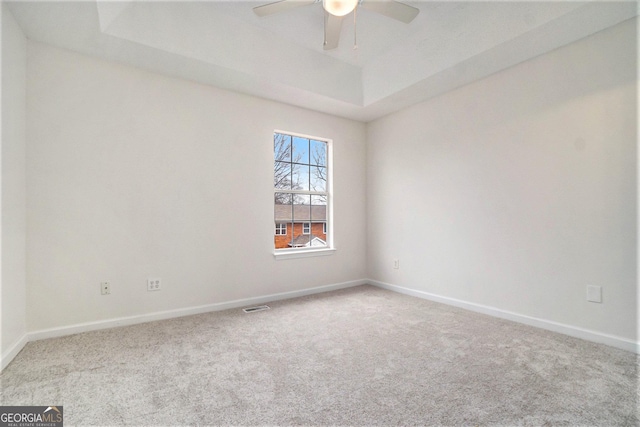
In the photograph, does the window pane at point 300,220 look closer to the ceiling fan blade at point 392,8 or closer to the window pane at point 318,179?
the window pane at point 318,179

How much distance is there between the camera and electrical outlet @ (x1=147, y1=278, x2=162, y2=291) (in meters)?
2.96

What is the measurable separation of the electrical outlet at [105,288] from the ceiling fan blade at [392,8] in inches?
126

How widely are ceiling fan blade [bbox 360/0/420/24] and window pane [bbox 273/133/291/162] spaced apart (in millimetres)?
1907

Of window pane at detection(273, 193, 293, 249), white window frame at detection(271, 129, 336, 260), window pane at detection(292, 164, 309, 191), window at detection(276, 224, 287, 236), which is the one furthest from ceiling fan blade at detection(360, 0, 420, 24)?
window at detection(276, 224, 287, 236)

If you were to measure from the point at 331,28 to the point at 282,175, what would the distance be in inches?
73.5

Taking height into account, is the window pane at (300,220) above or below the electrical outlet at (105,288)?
above

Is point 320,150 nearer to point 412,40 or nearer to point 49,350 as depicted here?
point 412,40

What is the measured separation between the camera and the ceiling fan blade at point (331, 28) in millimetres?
2430

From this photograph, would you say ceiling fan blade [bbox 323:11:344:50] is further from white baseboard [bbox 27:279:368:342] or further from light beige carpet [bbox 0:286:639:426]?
white baseboard [bbox 27:279:368:342]

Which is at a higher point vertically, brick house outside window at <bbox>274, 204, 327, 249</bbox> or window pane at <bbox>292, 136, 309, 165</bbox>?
window pane at <bbox>292, 136, 309, 165</bbox>

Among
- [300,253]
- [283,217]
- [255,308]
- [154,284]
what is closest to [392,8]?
[283,217]

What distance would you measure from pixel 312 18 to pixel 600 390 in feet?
11.7

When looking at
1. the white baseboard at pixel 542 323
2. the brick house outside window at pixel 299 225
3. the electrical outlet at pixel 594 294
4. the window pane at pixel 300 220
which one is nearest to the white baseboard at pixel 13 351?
the brick house outside window at pixel 299 225

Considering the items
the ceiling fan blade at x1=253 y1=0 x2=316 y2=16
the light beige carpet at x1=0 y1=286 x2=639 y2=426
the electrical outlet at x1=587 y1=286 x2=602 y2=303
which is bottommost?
the light beige carpet at x1=0 y1=286 x2=639 y2=426
